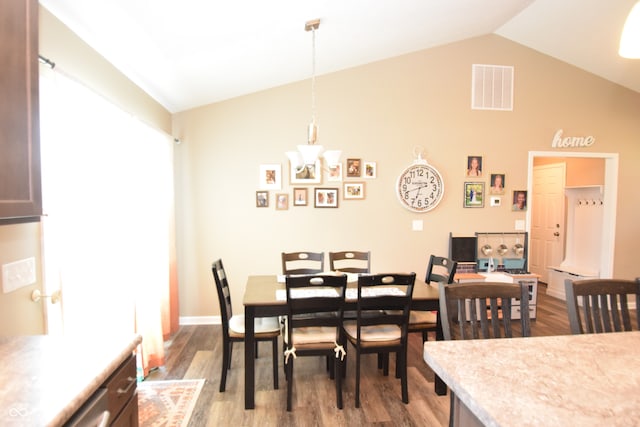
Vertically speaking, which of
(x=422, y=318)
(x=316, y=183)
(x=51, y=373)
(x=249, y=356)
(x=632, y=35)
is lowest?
(x=249, y=356)

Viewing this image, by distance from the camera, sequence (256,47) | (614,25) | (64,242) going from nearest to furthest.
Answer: (64,242) < (256,47) < (614,25)

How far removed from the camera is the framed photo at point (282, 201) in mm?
3809

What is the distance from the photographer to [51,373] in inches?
41.7

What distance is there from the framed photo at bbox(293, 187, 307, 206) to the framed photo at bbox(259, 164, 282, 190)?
22 cm

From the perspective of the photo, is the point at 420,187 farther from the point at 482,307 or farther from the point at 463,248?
the point at 482,307

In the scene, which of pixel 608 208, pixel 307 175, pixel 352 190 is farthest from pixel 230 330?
pixel 608 208

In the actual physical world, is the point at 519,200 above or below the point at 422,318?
above

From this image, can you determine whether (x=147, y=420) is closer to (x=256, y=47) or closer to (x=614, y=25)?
(x=256, y=47)

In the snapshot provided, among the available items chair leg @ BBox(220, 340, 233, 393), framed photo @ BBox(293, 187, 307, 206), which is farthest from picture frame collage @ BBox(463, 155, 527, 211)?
chair leg @ BBox(220, 340, 233, 393)

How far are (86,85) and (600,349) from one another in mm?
2899

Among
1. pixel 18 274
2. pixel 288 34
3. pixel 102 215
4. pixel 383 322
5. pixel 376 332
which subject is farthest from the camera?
pixel 288 34

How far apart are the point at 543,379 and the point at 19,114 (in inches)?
76.3

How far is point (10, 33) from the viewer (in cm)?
108

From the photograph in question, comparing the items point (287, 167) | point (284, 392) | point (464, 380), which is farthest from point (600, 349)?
point (287, 167)
